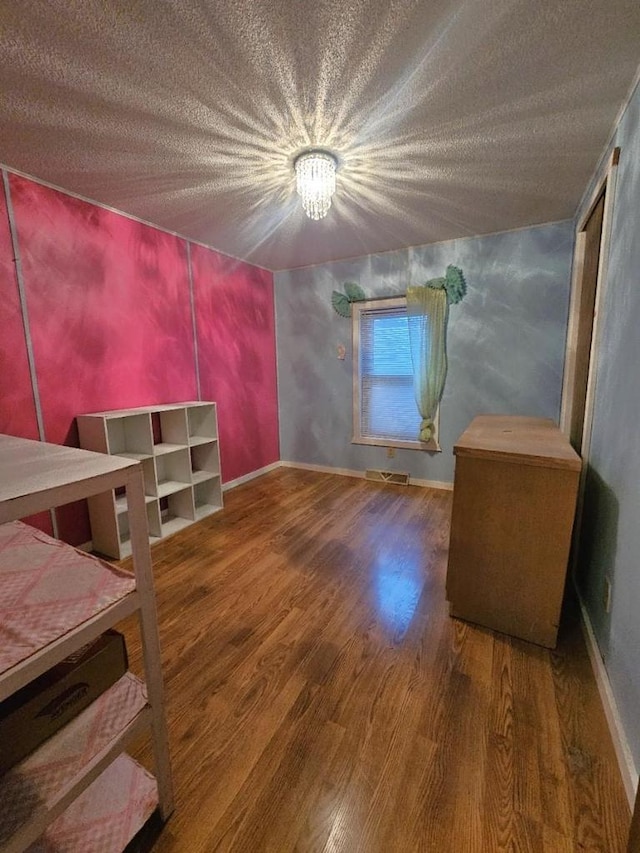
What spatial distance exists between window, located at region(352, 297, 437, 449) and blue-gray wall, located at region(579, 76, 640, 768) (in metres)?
1.89

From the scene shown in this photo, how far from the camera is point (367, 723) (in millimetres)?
1249

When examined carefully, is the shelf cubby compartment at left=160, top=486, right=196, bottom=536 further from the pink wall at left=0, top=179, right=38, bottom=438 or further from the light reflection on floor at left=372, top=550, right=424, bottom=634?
the light reflection on floor at left=372, top=550, right=424, bottom=634

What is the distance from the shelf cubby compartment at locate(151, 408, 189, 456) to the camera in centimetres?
282

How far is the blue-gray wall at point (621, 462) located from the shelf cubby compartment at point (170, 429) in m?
2.69

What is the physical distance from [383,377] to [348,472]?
46.0 inches

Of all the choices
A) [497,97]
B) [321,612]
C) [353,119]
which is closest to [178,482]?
[321,612]

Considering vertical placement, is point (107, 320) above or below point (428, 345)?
above

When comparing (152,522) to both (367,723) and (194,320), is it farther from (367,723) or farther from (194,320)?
(367,723)

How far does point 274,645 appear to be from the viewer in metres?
1.61

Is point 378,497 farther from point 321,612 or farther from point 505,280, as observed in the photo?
point 505,280

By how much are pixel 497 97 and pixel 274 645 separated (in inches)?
103

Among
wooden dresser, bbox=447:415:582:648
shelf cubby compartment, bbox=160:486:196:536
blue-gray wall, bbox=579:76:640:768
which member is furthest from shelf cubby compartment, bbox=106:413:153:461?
blue-gray wall, bbox=579:76:640:768

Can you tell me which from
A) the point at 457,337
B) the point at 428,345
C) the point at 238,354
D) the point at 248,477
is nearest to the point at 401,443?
the point at 428,345

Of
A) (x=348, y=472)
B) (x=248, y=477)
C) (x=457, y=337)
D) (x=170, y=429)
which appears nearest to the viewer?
(x=170, y=429)
